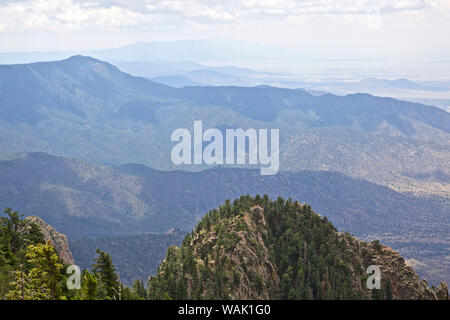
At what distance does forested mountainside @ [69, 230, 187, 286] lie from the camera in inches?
4914

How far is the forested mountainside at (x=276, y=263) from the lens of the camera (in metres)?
52.2

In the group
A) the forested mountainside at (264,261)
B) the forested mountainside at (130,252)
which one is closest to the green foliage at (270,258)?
the forested mountainside at (264,261)

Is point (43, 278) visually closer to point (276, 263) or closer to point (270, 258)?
point (270, 258)

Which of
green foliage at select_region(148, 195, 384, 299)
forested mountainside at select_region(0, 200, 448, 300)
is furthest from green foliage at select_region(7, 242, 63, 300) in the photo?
green foliage at select_region(148, 195, 384, 299)

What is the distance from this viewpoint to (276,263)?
189 feet

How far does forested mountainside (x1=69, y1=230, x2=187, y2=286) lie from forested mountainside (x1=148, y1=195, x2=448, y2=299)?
6389 centimetres

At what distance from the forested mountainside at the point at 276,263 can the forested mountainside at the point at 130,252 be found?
63.9 m

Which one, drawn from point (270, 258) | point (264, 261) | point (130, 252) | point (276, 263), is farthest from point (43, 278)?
point (130, 252)

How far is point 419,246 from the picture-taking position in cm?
18988

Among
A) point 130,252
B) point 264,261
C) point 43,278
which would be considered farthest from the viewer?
point 130,252

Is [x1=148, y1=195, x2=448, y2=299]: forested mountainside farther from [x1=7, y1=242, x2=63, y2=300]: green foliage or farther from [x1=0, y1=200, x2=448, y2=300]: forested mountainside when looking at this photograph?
[x1=7, y1=242, x2=63, y2=300]: green foliage

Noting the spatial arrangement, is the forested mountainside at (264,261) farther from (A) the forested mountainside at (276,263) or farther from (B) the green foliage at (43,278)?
(B) the green foliage at (43,278)

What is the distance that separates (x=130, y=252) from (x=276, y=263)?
92085mm
